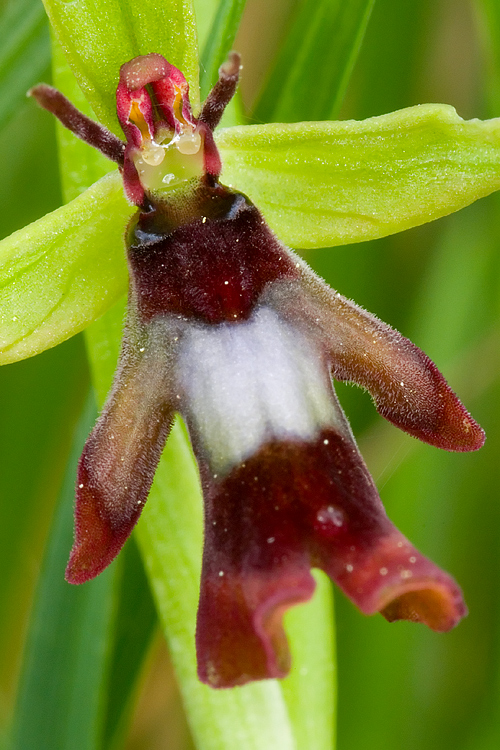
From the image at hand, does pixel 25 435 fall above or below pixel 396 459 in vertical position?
above

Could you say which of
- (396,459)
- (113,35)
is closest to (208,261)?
(113,35)

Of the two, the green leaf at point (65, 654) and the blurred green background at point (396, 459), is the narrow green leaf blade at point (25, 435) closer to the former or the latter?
the blurred green background at point (396, 459)

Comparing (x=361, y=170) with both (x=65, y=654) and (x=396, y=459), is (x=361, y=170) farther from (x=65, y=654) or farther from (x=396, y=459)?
(x=396, y=459)

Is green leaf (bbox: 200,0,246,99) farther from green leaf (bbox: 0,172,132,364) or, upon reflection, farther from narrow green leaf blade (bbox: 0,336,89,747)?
narrow green leaf blade (bbox: 0,336,89,747)

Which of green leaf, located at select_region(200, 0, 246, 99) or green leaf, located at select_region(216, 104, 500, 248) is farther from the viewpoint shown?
green leaf, located at select_region(200, 0, 246, 99)

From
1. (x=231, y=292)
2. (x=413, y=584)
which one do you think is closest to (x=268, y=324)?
(x=231, y=292)

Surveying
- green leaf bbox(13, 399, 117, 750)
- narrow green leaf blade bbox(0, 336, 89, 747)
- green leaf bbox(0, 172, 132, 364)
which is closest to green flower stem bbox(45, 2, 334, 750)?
green leaf bbox(0, 172, 132, 364)
